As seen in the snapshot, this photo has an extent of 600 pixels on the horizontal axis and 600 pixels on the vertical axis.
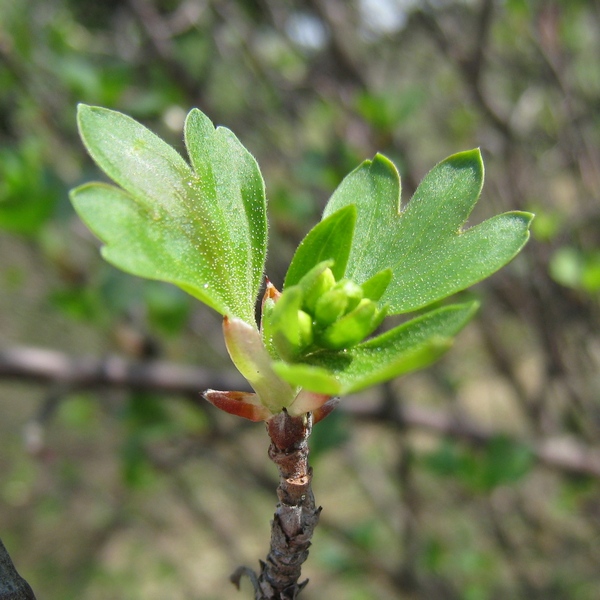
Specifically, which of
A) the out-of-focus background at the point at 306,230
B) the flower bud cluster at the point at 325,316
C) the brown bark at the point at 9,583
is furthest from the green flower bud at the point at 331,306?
the out-of-focus background at the point at 306,230

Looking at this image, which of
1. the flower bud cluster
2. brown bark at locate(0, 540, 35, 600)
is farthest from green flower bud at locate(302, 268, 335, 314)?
brown bark at locate(0, 540, 35, 600)

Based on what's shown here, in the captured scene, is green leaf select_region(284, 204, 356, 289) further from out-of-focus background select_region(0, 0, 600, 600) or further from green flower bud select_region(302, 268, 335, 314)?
out-of-focus background select_region(0, 0, 600, 600)

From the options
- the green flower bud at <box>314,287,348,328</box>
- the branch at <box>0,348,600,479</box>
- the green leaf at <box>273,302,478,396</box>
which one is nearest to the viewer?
the green leaf at <box>273,302,478,396</box>

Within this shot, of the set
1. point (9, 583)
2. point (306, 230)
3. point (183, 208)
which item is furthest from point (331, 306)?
point (306, 230)

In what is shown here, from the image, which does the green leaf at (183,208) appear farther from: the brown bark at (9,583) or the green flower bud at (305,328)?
the brown bark at (9,583)

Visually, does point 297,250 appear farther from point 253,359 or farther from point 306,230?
point 306,230

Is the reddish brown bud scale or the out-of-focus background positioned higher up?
the out-of-focus background

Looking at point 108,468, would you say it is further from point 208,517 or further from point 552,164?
point 552,164

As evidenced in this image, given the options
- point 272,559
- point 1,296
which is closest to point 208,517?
point 1,296
